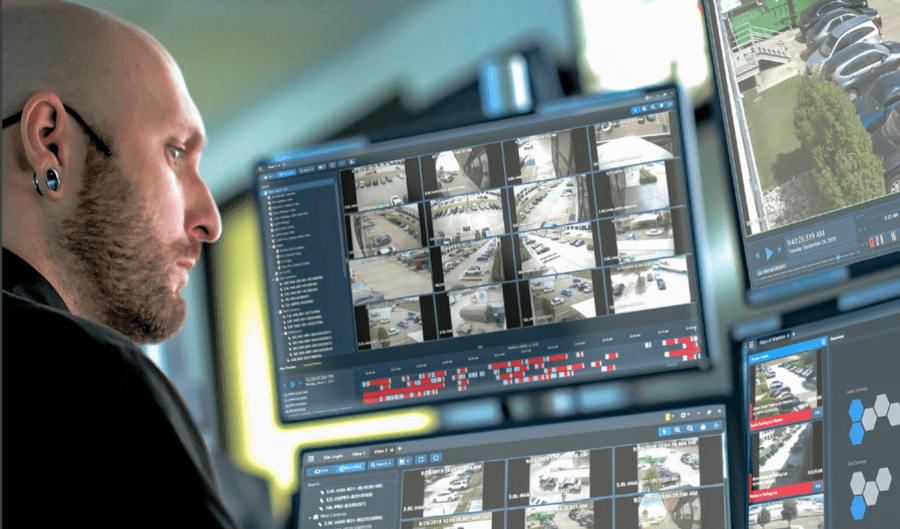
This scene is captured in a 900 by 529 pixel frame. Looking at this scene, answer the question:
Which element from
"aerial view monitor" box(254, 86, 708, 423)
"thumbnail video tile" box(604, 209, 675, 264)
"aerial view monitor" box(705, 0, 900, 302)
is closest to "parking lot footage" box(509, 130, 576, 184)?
"aerial view monitor" box(254, 86, 708, 423)

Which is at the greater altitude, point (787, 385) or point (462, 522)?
point (787, 385)

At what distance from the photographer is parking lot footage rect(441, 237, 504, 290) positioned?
127cm

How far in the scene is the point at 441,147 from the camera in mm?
1308

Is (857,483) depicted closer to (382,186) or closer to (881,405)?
(881,405)

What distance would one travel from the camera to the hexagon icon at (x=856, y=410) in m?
0.99

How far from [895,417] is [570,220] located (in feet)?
1.53

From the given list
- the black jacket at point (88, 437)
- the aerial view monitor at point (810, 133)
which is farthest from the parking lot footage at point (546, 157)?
the black jacket at point (88, 437)

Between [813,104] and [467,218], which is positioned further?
[467,218]

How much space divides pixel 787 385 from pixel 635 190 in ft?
1.04

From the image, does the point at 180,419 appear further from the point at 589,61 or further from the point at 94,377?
the point at 589,61

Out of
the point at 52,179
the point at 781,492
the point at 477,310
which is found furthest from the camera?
the point at 477,310

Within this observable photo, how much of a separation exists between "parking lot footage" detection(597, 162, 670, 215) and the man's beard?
55 centimetres

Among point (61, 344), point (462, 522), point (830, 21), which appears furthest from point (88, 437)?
point (830, 21)

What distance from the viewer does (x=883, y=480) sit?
3.11 feet
